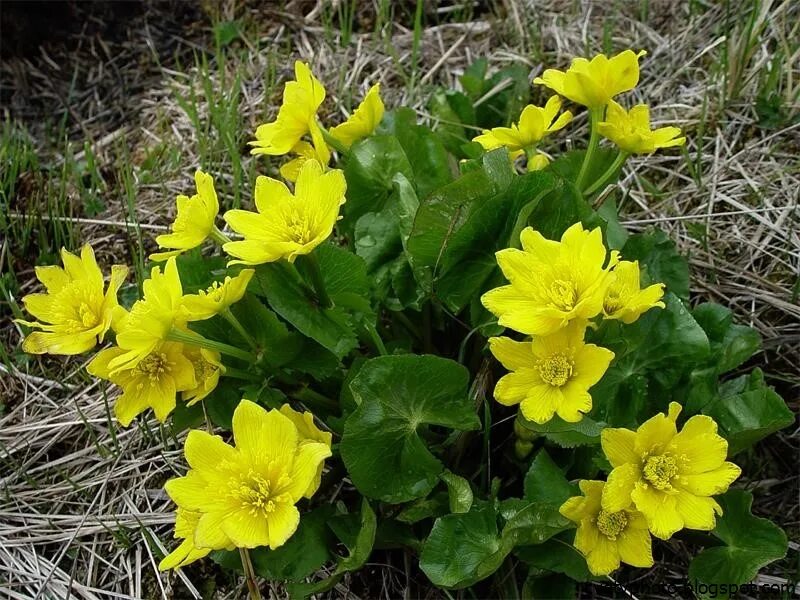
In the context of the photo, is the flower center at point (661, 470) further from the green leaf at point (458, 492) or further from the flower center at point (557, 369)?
the green leaf at point (458, 492)

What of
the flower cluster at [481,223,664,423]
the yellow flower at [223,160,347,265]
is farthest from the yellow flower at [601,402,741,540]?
the yellow flower at [223,160,347,265]

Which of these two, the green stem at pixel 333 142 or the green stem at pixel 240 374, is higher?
the green stem at pixel 333 142

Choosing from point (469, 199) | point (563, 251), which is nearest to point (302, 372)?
point (469, 199)

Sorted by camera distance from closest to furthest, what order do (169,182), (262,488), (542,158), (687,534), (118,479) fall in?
(262,488) → (687,534) → (542,158) → (118,479) → (169,182)

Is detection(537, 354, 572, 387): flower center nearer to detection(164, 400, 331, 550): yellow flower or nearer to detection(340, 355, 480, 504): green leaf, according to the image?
detection(340, 355, 480, 504): green leaf

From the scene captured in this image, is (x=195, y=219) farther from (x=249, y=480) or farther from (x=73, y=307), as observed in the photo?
(x=249, y=480)

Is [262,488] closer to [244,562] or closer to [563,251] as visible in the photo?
[244,562]

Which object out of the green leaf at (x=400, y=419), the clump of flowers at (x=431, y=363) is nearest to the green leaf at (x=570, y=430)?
the clump of flowers at (x=431, y=363)
